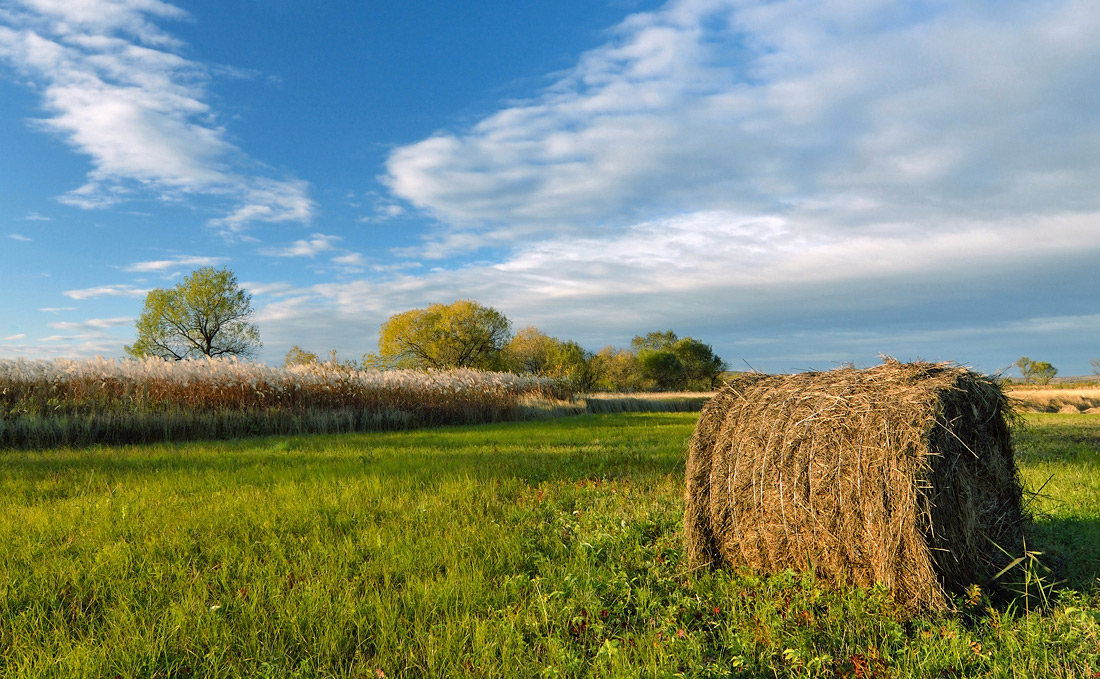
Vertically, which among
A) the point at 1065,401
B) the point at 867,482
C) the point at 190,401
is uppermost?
the point at 190,401

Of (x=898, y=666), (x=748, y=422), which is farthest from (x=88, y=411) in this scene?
(x=898, y=666)

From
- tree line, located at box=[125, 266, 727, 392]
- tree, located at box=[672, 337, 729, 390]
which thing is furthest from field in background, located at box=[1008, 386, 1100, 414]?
tree, located at box=[672, 337, 729, 390]

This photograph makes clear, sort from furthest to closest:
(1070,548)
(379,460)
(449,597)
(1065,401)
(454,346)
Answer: (454,346)
(1065,401)
(379,460)
(1070,548)
(449,597)

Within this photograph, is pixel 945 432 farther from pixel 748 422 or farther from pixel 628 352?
pixel 628 352

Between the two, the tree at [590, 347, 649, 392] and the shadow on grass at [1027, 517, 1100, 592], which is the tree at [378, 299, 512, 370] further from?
the shadow on grass at [1027, 517, 1100, 592]

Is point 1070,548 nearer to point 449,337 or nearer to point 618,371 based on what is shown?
point 449,337

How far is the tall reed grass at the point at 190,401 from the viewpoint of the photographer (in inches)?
577

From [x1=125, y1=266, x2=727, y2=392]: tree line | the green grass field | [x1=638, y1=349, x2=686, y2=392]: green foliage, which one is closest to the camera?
the green grass field

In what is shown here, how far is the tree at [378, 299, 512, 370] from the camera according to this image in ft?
202

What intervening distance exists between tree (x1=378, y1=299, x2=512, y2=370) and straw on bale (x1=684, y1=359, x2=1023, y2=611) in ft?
184

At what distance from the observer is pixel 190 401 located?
653 inches

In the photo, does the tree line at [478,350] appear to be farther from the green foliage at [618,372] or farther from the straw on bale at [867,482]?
the straw on bale at [867,482]

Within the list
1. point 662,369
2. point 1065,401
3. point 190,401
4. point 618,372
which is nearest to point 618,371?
point 618,372

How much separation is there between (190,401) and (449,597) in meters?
15.3
